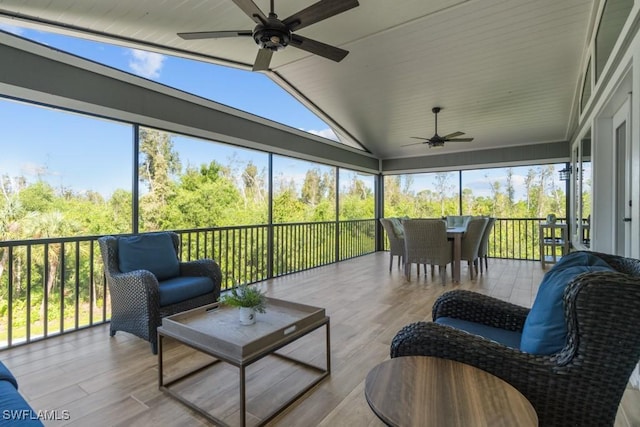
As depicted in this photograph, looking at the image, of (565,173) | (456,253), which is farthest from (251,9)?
(565,173)

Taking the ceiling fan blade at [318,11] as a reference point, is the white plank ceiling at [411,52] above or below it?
above

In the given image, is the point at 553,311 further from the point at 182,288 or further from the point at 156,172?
the point at 156,172

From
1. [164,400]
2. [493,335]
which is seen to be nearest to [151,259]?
[164,400]

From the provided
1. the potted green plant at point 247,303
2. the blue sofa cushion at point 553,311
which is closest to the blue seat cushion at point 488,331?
the blue sofa cushion at point 553,311

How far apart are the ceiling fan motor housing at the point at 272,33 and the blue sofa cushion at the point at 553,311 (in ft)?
7.28

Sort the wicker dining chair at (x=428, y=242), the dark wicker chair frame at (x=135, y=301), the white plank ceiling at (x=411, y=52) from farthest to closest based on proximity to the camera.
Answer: the wicker dining chair at (x=428, y=242)
the white plank ceiling at (x=411, y=52)
the dark wicker chair frame at (x=135, y=301)

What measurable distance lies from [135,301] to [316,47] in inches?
101

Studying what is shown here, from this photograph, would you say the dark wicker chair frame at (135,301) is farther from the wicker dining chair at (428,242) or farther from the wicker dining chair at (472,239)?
the wicker dining chair at (472,239)

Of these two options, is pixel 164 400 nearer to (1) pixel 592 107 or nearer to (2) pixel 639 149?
Result: (2) pixel 639 149

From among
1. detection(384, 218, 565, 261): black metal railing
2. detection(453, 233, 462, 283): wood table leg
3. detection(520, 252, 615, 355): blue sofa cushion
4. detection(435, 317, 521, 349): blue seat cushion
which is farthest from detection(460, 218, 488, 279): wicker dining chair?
detection(520, 252, 615, 355): blue sofa cushion

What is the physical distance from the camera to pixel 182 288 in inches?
111

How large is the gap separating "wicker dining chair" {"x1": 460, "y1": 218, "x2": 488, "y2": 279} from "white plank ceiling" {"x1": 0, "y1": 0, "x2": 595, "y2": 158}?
2.05 metres

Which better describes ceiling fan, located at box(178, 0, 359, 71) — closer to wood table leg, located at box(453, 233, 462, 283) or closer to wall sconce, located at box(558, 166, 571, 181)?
wood table leg, located at box(453, 233, 462, 283)

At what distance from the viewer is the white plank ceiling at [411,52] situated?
297cm
